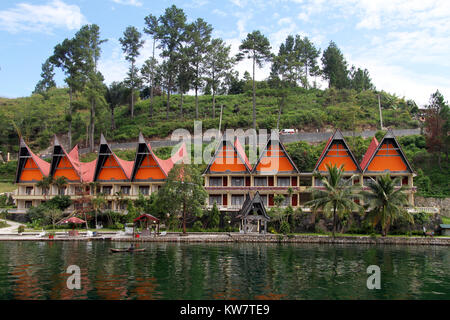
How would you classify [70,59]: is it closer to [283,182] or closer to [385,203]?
[283,182]

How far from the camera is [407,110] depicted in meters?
88.3

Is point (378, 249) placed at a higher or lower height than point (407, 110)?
lower

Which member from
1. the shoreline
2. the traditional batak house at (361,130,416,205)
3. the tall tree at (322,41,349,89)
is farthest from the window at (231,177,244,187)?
the tall tree at (322,41,349,89)

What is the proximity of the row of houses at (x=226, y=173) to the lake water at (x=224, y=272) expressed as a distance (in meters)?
14.8

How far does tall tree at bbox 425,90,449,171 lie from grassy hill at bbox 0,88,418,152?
42.8 feet

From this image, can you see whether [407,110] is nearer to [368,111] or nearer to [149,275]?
[368,111]

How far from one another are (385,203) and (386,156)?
12308 millimetres

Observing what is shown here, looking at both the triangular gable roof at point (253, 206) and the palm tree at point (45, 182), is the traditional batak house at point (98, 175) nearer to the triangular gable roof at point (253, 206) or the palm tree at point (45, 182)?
the palm tree at point (45, 182)

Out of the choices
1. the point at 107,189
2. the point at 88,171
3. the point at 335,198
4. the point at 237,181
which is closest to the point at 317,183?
the point at 237,181

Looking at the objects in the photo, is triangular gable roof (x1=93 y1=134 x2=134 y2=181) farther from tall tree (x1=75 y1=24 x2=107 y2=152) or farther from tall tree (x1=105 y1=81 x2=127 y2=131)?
tall tree (x1=105 y1=81 x2=127 y2=131)

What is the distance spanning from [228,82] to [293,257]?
7539 centimetres

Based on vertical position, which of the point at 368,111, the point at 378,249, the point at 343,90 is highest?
the point at 343,90

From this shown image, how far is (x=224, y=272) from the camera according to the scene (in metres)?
27.7
